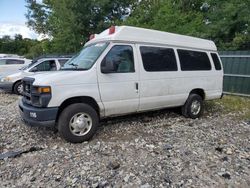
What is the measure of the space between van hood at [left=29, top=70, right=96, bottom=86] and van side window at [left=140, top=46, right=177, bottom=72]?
142 cm

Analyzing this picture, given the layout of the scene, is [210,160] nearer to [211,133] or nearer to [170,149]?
[170,149]

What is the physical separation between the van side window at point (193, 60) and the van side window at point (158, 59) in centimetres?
33

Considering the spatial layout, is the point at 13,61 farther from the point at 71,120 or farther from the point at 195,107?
the point at 195,107

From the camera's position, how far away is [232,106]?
8.65m

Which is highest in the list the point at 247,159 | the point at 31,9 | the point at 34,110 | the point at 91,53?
the point at 31,9

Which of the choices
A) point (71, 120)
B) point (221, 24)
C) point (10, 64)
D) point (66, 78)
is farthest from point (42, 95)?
point (221, 24)

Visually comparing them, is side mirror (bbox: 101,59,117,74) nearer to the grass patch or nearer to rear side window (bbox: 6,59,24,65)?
the grass patch

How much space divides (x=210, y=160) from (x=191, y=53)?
3398 mm

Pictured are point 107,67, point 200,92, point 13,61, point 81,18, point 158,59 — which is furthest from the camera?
point 81,18

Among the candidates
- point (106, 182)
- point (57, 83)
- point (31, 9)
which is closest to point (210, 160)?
point (106, 182)

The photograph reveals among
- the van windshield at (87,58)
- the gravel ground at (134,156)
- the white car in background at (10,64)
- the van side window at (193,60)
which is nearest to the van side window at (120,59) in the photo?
the van windshield at (87,58)

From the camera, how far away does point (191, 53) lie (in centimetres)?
677

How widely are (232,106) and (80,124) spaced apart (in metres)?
6.01

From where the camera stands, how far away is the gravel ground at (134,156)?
363 centimetres
